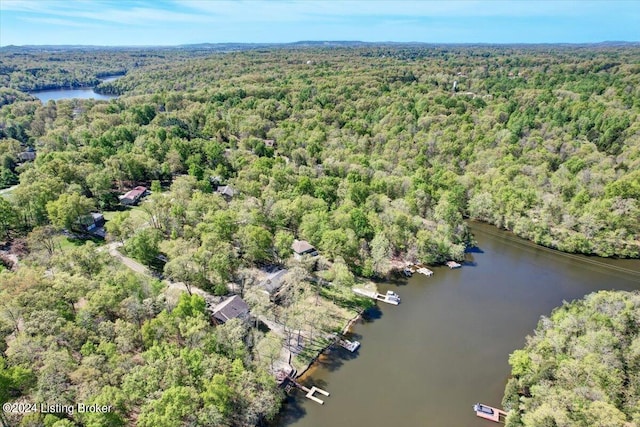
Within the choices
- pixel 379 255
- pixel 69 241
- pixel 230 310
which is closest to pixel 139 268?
pixel 69 241

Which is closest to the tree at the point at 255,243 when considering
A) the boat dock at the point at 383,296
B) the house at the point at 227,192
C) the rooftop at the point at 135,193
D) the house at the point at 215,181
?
the boat dock at the point at 383,296

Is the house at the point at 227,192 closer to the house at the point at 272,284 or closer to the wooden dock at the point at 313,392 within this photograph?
the house at the point at 272,284

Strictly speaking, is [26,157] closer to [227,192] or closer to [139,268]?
[227,192]

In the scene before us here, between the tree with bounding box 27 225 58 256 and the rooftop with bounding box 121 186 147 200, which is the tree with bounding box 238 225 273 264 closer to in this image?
the tree with bounding box 27 225 58 256

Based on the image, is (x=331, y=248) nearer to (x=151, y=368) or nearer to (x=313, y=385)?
(x=313, y=385)

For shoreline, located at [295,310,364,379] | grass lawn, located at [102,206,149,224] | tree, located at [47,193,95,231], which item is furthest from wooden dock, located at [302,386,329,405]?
tree, located at [47,193,95,231]

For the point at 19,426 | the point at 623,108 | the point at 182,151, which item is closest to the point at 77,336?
the point at 19,426

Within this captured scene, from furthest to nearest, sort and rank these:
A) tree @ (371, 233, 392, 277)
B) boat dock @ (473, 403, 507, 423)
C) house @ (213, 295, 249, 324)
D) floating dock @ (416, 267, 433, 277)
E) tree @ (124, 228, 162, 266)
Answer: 1. floating dock @ (416, 267, 433, 277)
2. tree @ (371, 233, 392, 277)
3. tree @ (124, 228, 162, 266)
4. house @ (213, 295, 249, 324)
5. boat dock @ (473, 403, 507, 423)
